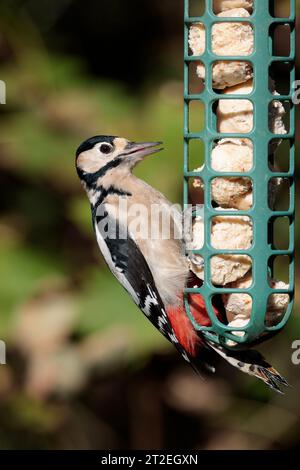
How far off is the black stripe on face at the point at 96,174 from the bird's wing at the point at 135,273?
0.15m

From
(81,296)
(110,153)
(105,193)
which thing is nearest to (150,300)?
(105,193)

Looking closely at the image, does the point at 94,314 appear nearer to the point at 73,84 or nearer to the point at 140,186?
the point at 140,186

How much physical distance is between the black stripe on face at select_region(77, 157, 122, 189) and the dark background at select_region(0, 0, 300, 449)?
→ 0.72 metres

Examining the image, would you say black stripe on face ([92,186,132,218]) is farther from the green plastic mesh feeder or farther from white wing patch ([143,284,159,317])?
the green plastic mesh feeder

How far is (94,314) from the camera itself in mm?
4758

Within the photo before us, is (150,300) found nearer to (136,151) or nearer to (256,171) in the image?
(136,151)

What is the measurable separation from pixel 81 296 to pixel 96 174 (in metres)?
1.13

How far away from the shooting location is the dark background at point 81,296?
490 centimetres

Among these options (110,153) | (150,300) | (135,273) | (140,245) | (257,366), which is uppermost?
(110,153)

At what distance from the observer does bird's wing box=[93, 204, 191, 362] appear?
147 inches

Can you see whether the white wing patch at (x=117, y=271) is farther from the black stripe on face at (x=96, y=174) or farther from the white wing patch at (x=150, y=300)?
the black stripe on face at (x=96, y=174)

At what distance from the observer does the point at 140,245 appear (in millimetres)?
3855

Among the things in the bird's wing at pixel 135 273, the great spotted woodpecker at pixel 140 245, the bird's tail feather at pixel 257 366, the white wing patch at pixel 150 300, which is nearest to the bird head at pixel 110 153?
the great spotted woodpecker at pixel 140 245

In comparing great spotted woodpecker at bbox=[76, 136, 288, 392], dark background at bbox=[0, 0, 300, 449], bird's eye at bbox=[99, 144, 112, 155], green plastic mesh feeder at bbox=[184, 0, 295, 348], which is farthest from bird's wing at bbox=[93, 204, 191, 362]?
dark background at bbox=[0, 0, 300, 449]
